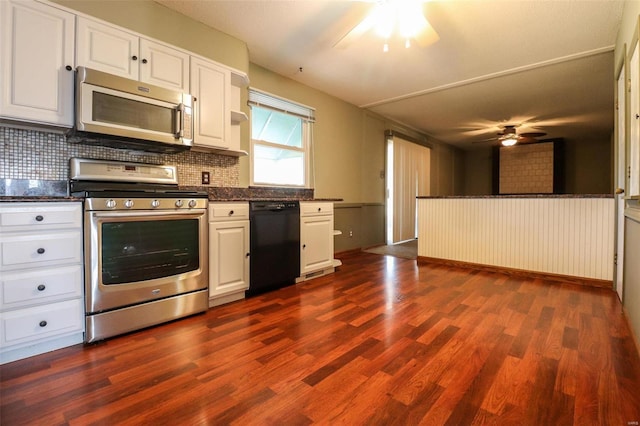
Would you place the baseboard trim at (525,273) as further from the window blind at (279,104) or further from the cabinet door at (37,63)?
the cabinet door at (37,63)

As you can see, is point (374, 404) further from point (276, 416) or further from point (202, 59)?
point (202, 59)

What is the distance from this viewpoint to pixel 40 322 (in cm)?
171

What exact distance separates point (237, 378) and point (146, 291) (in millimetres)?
1003

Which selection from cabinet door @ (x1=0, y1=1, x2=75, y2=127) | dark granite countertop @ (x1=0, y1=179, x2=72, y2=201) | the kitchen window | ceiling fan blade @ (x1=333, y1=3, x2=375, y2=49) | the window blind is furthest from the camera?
the kitchen window

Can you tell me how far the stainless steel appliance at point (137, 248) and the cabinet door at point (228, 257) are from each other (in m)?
0.09

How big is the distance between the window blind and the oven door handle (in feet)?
5.49

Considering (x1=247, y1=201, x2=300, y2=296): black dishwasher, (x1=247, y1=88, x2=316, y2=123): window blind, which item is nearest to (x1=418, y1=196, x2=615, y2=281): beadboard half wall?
(x1=247, y1=88, x2=316, y2=123): window blind

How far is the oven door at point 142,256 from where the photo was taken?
1.87 metres

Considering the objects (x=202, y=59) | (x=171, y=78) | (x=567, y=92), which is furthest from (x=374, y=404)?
(x=567, y=92)

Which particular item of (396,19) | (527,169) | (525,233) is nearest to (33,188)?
(396,19)

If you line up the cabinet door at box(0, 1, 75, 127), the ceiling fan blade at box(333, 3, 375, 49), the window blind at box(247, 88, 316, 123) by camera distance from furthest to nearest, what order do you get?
the window blind at box(247, 88, 316, 123), the ceiling fan blade at box(333, 3, 375, 49), the cabinet door at box(0, 1, 75, 127)

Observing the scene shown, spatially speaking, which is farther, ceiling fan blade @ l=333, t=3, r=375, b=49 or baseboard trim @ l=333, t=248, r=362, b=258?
baseboard trim @ l=333, t=248, r=362, b=258

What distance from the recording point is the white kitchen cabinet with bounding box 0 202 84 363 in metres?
1.62

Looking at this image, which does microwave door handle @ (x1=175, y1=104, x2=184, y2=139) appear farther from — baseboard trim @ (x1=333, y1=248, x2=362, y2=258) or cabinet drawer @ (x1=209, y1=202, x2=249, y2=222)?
baseboard trim @ (x1=333, y1=248, x2=362, y2=258)
